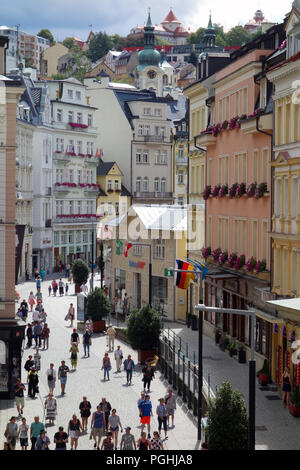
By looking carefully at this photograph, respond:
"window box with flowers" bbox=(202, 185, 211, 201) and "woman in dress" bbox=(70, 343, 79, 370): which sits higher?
"window box with flowers" bbox=(202, 185, 211, 201)

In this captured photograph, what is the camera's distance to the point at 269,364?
42.0 meters

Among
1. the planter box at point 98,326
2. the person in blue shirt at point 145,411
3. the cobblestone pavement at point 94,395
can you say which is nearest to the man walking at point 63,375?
the cobblestone pavement at point 94,395

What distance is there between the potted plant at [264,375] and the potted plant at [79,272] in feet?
111

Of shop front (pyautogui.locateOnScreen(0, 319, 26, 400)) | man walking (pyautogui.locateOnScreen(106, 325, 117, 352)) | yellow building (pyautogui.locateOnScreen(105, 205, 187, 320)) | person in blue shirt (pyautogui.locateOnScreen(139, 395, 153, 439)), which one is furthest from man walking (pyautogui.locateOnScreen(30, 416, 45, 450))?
yellow building (pyautogui.locateOnScreen(105, 205, 187, 320))

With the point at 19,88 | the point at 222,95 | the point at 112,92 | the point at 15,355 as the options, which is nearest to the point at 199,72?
the point at 222,95

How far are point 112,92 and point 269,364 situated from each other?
73.2 m

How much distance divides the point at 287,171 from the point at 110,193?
224 ft

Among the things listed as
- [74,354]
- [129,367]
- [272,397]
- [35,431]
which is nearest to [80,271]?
[74,354]

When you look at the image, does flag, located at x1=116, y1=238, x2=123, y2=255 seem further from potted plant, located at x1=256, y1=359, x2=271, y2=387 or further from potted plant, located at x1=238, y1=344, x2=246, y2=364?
potted plant, located at x1=256, y1=359, x2=271, y2=387

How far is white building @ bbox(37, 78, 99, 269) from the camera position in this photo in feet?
324

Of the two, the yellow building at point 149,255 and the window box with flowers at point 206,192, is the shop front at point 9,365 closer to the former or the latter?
the window box with flowers at point 206,192

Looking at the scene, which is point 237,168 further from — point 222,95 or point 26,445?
point 26,445

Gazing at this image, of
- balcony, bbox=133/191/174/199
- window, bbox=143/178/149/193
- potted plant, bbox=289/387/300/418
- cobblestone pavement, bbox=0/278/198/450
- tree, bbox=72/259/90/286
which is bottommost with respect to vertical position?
cobblestone pavement, bbox=0/278/198/450

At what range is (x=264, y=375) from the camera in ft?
134
